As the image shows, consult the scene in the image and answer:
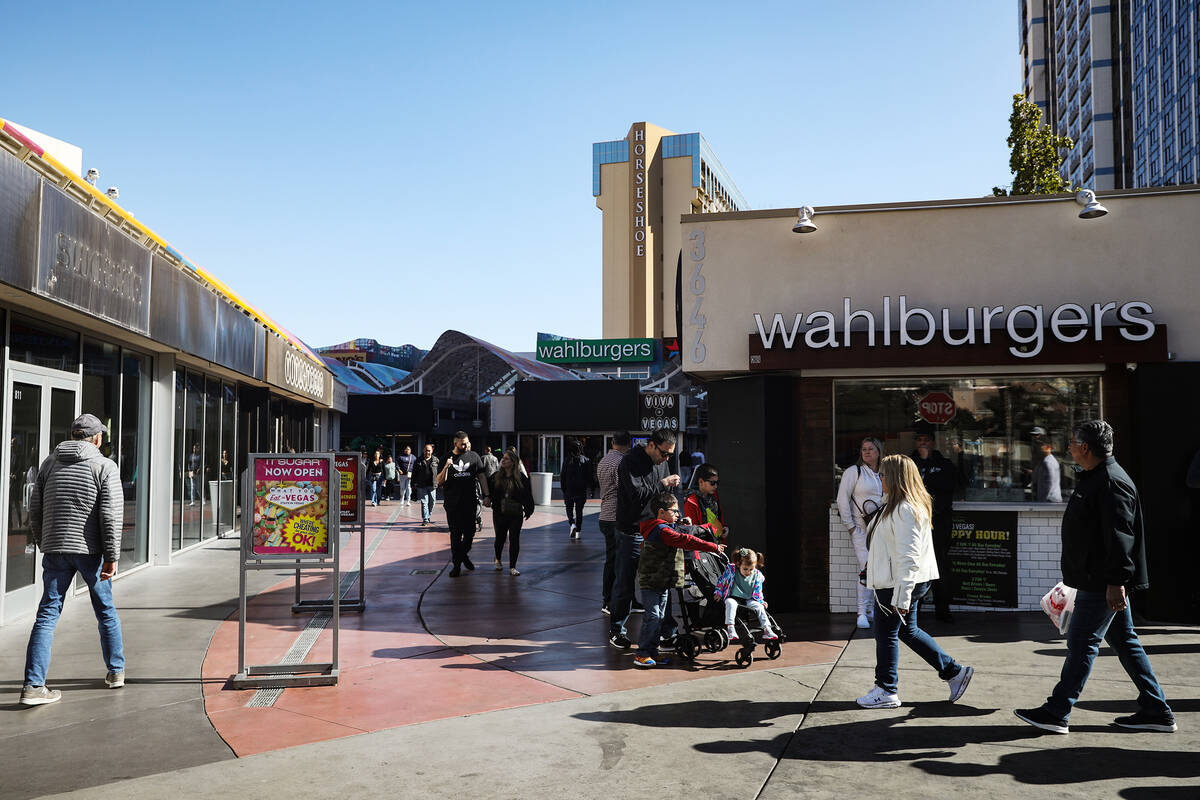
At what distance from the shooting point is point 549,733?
17.0 feet

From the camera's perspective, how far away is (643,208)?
8375 cm

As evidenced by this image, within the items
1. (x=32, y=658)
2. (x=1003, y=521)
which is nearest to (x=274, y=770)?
(x=32, y=658)

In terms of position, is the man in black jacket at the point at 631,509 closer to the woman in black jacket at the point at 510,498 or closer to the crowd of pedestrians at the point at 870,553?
the crowd of pedestrians at the point at 870,553

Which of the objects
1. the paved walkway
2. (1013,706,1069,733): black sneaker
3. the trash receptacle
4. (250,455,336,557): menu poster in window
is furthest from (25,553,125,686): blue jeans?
the trash receptacle

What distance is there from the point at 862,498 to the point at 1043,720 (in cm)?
322

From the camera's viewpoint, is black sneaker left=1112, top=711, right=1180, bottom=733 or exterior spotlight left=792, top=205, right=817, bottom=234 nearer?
black sneaker left=1112, top=711, right=1180, bottom=733

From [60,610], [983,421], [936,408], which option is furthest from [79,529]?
[983,421]

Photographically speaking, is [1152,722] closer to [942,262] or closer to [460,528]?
[942,262]

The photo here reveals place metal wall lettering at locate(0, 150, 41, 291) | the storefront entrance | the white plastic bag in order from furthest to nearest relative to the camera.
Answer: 1. the storefront entrance
2. metal wall lettering at locate(0, 150, 41, 291)
3. the white plastic bag

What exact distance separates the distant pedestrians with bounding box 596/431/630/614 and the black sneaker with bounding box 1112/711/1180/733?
478cm

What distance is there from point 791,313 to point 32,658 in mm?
7190

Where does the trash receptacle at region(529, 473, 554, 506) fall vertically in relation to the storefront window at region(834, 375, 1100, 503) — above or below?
below

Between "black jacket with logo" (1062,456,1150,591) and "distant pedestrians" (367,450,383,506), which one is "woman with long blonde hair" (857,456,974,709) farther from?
"distant pedestrians" (367,450,383,506)

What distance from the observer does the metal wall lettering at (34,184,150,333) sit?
7363mm
